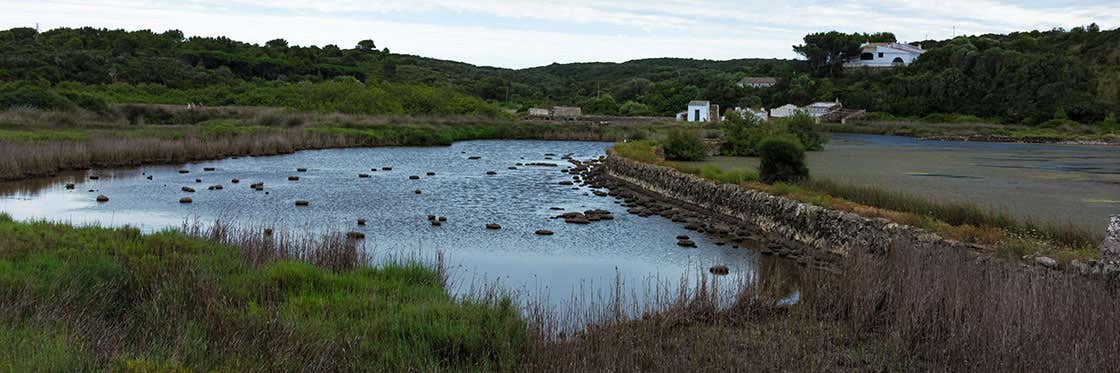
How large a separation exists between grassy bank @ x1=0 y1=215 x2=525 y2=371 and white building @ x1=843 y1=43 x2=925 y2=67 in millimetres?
119052

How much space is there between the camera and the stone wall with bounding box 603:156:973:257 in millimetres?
14008

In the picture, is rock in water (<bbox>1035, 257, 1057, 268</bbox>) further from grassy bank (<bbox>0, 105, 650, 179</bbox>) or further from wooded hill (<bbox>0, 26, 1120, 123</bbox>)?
wooded hill (<bbox>0, 26, 1120, 123</bbox>)

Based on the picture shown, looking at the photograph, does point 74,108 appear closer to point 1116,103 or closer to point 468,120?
point 468,120

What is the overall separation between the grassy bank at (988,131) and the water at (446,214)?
175 ft

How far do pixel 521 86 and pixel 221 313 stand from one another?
428 ft

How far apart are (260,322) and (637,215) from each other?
51.4 ft

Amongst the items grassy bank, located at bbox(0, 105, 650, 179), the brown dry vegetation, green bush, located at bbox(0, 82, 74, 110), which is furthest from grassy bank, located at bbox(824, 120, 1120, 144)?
the brown dry vegetation

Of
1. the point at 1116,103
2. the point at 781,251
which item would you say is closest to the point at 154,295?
the point at 781,251

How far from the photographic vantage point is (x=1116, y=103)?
84625 millimetres

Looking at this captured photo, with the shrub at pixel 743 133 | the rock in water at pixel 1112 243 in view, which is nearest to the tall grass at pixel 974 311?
the rock in water at pixel 1112 243

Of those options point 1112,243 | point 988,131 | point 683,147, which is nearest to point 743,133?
point 683,147

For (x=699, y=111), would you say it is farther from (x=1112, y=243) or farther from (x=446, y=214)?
(x=1112, y=243)

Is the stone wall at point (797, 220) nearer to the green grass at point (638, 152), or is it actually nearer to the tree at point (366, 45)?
the green grass at point (638, 152)

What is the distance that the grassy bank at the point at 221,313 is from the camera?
591cm
